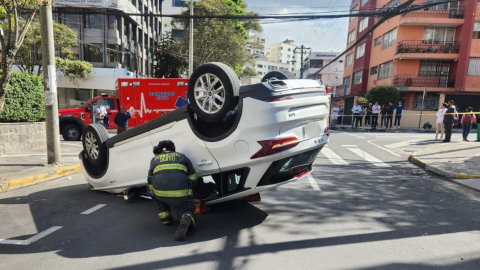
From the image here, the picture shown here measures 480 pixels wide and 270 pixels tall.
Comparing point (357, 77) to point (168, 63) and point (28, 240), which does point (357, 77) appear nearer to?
point (168, 63)

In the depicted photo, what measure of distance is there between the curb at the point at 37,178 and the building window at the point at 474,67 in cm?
2871

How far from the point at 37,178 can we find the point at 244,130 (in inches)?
207

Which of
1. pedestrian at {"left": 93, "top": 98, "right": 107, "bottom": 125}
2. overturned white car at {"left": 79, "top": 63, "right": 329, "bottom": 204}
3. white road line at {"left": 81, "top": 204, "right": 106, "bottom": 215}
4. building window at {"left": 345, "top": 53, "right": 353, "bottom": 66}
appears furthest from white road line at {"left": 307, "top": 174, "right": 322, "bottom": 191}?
building window at {"left": 345, "top": 53, "right": 353, "bottom": 66}

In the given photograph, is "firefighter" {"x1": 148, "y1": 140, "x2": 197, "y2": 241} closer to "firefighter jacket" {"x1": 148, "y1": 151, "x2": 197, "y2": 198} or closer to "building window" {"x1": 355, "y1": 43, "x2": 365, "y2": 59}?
"firefighter jacket" {"x1": 148, "y1": 151, "x2": 197, "y2": 198}

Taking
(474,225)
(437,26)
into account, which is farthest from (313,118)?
(437,26)

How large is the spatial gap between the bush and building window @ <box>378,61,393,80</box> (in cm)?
2725

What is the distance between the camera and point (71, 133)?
12328 mm

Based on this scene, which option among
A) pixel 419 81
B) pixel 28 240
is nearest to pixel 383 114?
pixel 419 81

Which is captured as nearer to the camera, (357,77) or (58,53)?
(58,53)

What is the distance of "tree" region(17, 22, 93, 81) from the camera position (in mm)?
20109

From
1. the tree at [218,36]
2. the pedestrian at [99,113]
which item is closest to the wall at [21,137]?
the pedestrian at [99,113]

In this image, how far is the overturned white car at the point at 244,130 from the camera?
347 cm

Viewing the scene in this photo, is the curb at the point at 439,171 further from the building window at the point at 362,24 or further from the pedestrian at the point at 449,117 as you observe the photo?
the building window at the point at 362,24

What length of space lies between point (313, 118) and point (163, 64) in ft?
98.4
